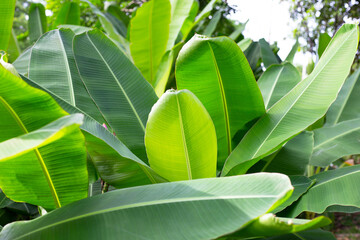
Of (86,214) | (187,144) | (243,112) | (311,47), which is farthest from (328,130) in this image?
(311,47)

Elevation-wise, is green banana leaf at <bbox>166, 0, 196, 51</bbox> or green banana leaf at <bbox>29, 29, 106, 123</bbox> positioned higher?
green banana leaf at <bbox>166, 0, 196, 51</bbox>

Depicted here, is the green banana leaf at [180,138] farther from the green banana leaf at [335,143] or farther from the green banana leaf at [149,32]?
the green banana leaf at [149,32]

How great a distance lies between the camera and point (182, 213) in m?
0.64

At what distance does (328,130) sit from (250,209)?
907mm

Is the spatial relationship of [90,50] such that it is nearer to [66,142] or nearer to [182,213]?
[66,142]

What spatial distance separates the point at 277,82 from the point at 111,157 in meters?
0.83

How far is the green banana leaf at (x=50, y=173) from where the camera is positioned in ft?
2.33

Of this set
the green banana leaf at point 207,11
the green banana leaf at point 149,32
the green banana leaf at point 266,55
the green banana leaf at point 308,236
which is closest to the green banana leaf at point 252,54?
the green banana leaf at point 266,55

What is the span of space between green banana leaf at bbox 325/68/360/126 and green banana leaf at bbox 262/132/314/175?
0.63 metres

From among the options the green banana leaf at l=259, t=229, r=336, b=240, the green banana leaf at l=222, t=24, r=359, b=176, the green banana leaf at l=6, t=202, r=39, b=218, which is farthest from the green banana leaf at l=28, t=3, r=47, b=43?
the green banana leaf at l=259, t=229, r=336, b=240

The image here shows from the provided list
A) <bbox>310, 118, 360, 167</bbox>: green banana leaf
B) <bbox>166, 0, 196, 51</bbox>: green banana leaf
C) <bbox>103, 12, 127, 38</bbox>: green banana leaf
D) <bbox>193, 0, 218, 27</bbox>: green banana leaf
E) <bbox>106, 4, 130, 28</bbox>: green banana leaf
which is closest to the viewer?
<bbox>310, 118, 360, 167</bbox>: green banana leaf

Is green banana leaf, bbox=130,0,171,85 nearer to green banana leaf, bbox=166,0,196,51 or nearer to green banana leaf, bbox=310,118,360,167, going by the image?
green banana leaf, bbox=166,0,196,51

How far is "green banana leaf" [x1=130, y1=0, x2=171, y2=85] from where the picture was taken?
68.1 inches

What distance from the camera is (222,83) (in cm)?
104
